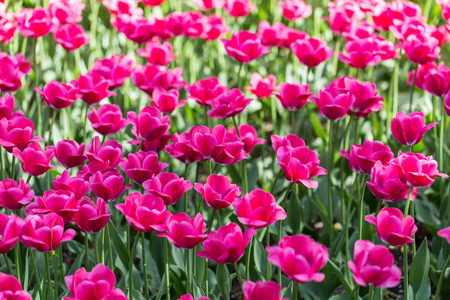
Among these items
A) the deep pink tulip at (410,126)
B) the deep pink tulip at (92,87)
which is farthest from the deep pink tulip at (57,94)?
the deep pink tulip at (410,126)

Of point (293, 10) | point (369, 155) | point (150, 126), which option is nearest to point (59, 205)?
point (150, 126)

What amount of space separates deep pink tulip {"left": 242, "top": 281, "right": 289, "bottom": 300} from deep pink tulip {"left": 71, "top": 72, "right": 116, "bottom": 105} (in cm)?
116

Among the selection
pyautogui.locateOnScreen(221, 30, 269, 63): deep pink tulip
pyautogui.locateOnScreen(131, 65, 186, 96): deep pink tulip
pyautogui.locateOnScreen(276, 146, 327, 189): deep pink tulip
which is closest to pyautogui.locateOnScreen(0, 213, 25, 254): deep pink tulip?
pyautogui.locateOnScreen(276, 146, 327, 189): deep pink tulip

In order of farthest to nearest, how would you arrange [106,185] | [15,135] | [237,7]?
[237,7], [15,135], [106,185]

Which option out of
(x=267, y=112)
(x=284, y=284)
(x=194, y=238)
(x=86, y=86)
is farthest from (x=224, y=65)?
(x=194, y=238)

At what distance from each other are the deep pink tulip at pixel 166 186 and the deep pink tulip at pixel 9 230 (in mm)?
315

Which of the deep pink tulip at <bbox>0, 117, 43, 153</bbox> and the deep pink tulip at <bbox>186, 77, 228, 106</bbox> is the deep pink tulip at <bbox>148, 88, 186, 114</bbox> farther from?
the deep pink tulip at <bbox>0, 117, 43, 153</bbox>

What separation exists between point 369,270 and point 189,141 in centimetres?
69

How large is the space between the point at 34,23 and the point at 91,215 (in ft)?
4.56

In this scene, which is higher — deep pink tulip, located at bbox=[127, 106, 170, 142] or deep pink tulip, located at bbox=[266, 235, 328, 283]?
deep pink tulip, located at bbox=[266, 235, 328, 283]

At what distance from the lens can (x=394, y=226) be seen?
1.44 m

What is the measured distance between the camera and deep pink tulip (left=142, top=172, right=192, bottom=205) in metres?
1.58

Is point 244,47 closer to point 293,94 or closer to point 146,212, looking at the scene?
point 293,94

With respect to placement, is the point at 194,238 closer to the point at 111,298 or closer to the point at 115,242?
the point at 111,298
